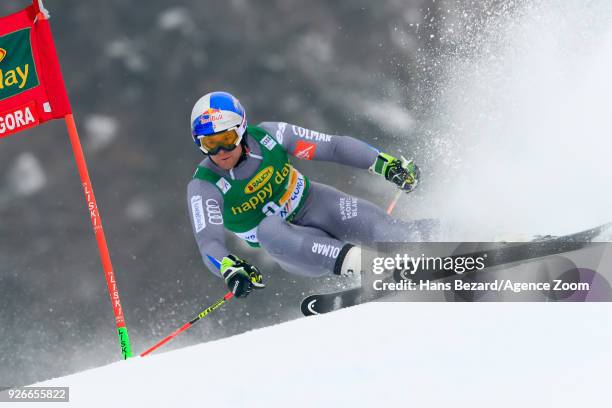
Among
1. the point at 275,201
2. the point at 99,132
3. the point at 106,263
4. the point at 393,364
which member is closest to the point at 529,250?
the point at 393,364

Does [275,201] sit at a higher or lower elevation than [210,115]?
lower

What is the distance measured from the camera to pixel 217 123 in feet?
14.9

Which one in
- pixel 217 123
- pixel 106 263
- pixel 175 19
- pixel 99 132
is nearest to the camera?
pixel 217 123

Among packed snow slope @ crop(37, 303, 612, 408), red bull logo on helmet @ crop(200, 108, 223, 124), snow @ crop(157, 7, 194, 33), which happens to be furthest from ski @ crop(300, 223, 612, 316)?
snow @ crop(157, 7, 194, 33)

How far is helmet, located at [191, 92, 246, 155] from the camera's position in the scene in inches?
179

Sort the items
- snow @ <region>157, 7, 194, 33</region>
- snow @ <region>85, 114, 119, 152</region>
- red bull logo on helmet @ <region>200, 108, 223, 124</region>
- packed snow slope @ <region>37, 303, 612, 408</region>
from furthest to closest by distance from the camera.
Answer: snow @ <region>157, 7, 194, 33</region>, snow @ <region>85, 114, 119, 152</region>, red bull logo on helmet @ <region>200, 108, 223, 124</region>, packed snow slope @ <region>37, 303, 612, 408</region>

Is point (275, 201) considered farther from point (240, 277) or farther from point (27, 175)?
point (27, 175)

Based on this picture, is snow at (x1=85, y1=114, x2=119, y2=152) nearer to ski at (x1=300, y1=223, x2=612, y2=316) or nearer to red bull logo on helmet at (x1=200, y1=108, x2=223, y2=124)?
red bull logo on helmet at (x1=200, y1=108, x2=223, y2=124)

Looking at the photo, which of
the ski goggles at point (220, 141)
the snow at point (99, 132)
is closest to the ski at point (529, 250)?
the ski goggles at point (220, 141)

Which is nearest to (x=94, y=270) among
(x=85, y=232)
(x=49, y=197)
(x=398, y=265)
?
(x=85, y=232)

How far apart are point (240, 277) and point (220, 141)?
3.07ft

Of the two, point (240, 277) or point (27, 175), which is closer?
point (240, 277)

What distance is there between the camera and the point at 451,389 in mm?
2539

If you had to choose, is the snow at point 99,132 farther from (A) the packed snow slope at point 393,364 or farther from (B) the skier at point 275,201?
(A) the packed snow slope at point 393,364
